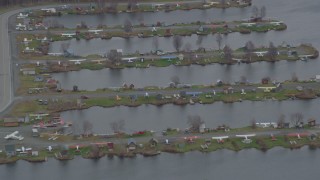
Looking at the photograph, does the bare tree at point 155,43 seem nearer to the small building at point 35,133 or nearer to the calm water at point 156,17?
the calm water at point 156,17

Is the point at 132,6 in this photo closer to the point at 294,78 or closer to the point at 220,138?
the point at 294,78

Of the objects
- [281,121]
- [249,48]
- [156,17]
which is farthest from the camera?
[156,17]

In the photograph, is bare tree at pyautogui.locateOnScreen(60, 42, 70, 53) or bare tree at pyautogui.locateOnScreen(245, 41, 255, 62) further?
bare tree at pyautogui.locateOnScreen(60, 42, 70, 53)

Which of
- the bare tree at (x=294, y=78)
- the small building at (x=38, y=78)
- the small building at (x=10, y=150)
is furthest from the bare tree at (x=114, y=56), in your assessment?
the small building at (x=10, y=150)

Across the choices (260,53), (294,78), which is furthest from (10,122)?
(260,53)

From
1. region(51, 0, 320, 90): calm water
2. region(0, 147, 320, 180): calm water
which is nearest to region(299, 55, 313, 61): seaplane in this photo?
region(51, 0, 320, 90): calm water

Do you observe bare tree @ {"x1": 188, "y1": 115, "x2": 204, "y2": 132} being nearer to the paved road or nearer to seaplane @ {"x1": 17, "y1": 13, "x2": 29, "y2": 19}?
the paved road
